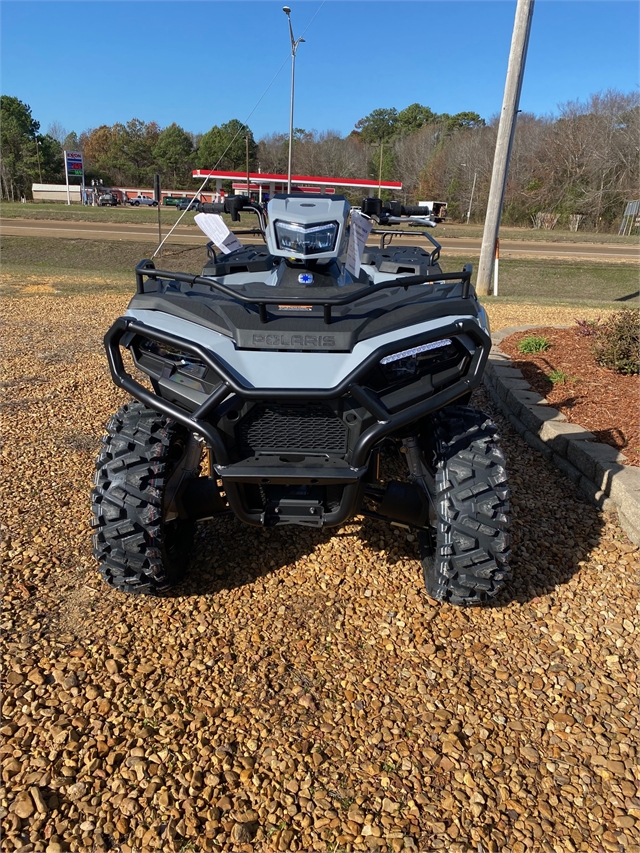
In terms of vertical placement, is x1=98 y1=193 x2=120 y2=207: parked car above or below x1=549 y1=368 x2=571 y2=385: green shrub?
above

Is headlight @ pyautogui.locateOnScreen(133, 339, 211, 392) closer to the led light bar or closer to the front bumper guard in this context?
the front bumper guard

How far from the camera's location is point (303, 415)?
2.42 metres

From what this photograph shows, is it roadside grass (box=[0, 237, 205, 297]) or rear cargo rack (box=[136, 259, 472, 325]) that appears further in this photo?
roadside grass (box=[0, 237, 205, 297])

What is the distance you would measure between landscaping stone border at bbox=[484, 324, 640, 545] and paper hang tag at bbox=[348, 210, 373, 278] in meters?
1.98

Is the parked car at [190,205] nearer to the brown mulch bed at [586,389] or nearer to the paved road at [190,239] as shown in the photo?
the brown mulch bed at [586,389]

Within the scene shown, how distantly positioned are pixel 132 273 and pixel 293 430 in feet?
42.0

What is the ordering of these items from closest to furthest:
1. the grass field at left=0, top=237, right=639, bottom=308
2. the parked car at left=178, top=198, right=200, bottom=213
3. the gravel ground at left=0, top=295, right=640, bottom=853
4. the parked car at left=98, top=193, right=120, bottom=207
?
1. the gravel ground at left=0, top=295, right=640, bottom=853
2. the parked car at left=178, top=198, right=200, bottom=213
3. the grass field at left=0, top=237, right=639, bottom=308
4. the parked car at left=98, top=193, right=120, bottom=207

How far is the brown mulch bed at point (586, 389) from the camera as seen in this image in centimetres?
427

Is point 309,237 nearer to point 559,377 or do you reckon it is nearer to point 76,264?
point 559,377

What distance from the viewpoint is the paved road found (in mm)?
20375

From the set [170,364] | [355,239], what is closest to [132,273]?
[355,239]

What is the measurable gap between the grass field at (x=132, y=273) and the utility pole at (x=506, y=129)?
0.69 metres

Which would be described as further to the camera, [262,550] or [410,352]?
[262,550]

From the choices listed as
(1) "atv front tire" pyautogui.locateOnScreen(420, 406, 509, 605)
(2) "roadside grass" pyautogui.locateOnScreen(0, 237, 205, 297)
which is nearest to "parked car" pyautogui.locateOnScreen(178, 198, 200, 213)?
(1) "atv front tire" pyautogui.locateOnScreen(420, 406, 509, 605)
